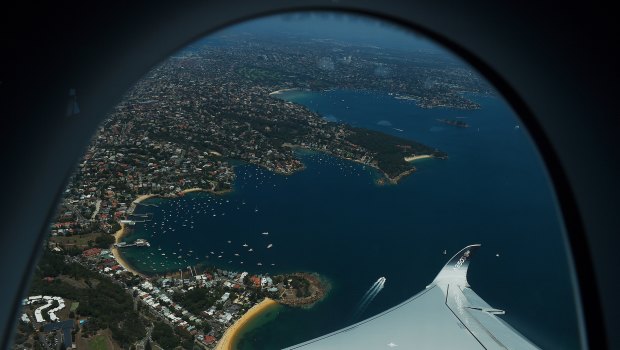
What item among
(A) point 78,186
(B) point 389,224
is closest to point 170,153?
(A) point 78,186

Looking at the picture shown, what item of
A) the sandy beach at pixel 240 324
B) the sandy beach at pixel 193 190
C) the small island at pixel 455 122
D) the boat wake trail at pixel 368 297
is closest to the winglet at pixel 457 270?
the boat wake trail at pixel 368 297

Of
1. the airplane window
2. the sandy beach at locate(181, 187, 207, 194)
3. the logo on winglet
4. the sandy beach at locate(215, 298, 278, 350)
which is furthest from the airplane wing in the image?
the sandy beach at locate(181, 187, 207, 194)

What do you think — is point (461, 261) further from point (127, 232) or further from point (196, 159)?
point (196, 159)

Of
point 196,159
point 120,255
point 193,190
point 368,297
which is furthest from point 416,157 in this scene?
point 120,255

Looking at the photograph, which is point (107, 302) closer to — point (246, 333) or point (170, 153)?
point (246, 333)

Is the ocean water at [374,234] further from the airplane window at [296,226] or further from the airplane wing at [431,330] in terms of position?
the airplane wing at [431,330]

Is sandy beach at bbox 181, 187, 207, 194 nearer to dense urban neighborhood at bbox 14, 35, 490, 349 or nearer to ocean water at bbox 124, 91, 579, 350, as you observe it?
dense urban neighborhood at bbox 14, 35, 490, 349
